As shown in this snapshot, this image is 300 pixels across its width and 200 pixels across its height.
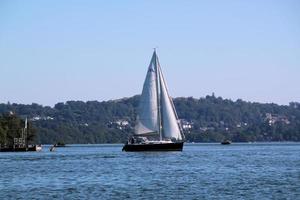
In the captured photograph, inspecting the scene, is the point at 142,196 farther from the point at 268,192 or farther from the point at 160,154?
the point at 160,154

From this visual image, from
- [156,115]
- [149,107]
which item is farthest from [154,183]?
[149,107]

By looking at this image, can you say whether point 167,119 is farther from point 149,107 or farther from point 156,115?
point 149,107

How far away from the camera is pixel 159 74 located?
125188 mm

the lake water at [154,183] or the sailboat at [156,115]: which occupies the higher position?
the sailboat at [156,115]

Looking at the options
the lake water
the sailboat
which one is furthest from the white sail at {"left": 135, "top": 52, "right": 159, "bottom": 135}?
the lake water

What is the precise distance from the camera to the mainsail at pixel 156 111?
12250 centimetres

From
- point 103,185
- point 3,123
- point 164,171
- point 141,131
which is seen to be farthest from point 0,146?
point 103,185

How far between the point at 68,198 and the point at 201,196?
8.18 meters

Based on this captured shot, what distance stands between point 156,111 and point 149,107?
121 centimetres

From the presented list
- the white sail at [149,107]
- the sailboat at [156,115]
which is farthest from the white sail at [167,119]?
the white sail at [149,107]

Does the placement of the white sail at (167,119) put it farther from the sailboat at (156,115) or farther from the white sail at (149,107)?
the white sail at (149,107)

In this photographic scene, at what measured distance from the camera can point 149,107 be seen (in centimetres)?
12319

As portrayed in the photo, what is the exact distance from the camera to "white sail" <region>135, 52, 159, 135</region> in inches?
4835

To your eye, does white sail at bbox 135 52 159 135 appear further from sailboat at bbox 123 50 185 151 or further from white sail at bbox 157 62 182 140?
white sail at bbox 157 62 182 140
